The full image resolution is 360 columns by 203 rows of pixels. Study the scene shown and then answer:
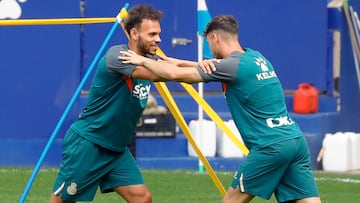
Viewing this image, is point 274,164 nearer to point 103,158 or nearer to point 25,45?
point 103,158

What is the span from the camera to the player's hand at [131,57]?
27.9 ft

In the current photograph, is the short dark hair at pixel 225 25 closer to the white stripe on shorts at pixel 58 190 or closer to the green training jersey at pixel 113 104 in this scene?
the green training jersey at pixel 113 104

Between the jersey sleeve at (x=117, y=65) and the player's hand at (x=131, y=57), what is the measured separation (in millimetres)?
35

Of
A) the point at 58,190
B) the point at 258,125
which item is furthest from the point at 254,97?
the point at 58,190

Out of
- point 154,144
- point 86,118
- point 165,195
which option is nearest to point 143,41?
point 86,118

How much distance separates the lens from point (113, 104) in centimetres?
883

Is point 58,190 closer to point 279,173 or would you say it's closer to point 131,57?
point 131,57

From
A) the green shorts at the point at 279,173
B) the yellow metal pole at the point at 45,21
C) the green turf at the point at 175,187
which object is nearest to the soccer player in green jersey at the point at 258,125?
the green shorts at the point at 279,173

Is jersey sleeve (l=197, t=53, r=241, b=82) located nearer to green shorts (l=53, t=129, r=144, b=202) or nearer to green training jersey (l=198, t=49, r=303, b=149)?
green training jersey (l=198, t=49, r=303, b=149)

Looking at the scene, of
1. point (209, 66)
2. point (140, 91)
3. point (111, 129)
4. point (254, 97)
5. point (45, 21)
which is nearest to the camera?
point (254, 97)

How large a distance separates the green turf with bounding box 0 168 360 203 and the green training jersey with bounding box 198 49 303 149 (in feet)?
11.9

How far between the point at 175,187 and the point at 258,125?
4677mm

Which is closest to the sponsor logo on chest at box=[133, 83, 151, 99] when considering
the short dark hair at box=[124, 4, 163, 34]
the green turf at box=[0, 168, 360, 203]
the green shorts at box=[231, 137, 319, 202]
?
the short dark hair at box=[124, 4, 163, 34]

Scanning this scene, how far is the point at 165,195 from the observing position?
39.9 feet
